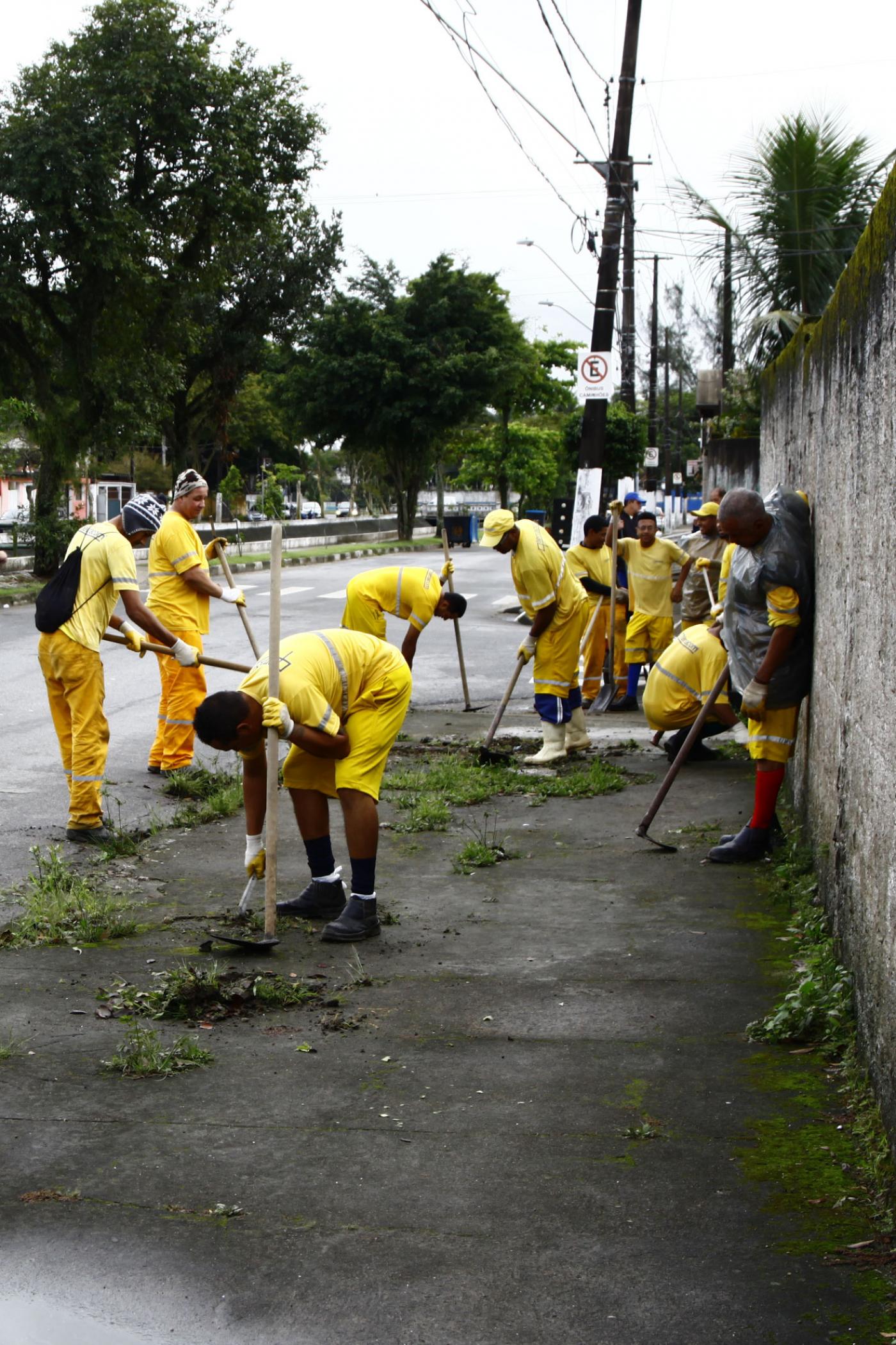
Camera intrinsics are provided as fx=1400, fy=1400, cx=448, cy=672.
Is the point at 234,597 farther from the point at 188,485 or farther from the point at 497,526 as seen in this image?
the point at 497,526

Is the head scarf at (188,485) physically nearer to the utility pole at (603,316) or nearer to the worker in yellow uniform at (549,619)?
the worker in yellow uniform at (549,619)

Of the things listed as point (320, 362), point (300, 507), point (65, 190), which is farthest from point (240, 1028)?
point (300, 507)

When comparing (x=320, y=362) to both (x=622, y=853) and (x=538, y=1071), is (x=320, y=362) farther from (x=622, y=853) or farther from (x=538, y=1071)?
(x=538, y=1071)

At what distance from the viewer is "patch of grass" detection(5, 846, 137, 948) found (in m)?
5.63

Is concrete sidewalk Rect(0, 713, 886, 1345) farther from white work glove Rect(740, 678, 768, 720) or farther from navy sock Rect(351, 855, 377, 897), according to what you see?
white work glove Rect(740, 678, 768, 720)

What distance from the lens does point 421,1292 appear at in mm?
3064

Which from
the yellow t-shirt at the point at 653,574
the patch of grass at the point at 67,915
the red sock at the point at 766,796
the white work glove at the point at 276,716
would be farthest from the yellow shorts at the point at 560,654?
the white work glove at the point at 276,716

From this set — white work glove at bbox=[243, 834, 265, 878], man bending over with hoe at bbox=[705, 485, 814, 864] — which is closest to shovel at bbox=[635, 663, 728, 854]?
man bending over with hoe at bbox=[705, 485, 814, 864]

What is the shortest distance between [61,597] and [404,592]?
2.67 m

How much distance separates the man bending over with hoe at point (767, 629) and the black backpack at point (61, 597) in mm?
3390

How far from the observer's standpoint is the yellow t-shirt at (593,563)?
39.9 ft

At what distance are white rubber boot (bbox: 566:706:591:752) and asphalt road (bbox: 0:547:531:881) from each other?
1256mm

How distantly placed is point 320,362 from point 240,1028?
37619 mm

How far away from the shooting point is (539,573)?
30.9 feet
